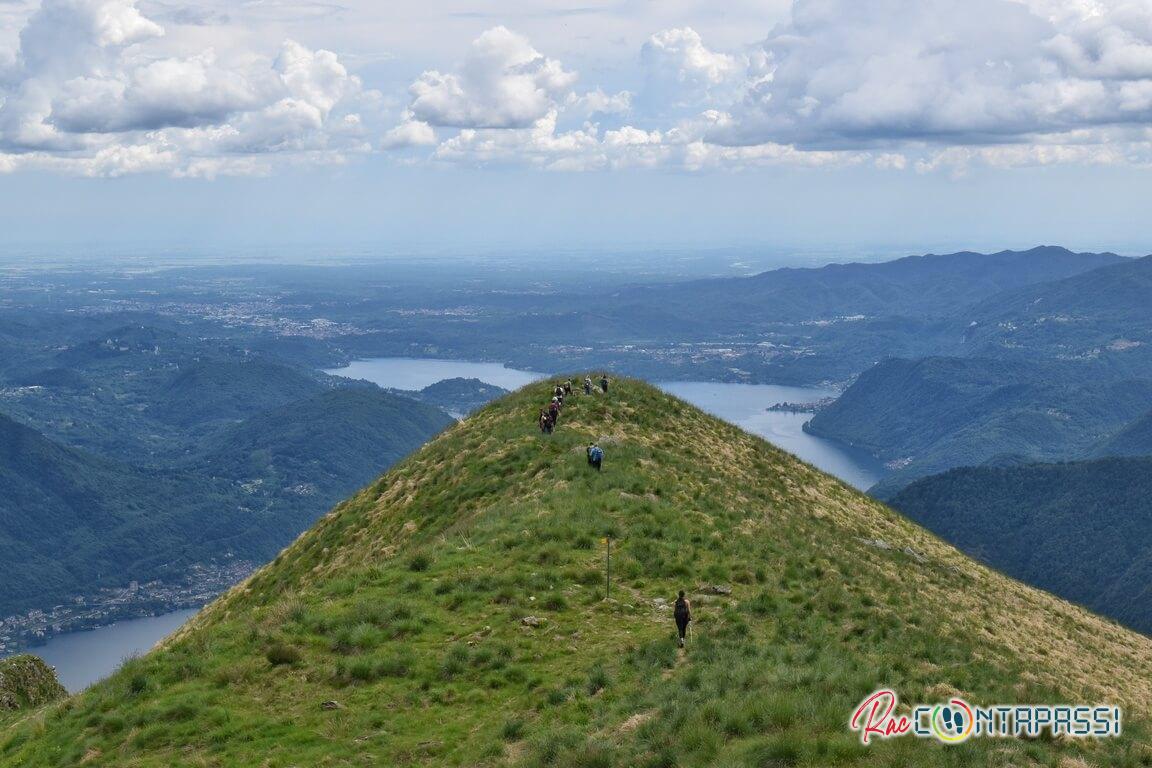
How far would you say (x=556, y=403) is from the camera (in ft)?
190

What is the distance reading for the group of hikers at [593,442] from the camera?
26172 millimetres

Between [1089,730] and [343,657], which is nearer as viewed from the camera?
[1089,730]

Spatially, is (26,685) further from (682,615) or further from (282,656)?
(682,615)

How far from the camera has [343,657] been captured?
26562 mm

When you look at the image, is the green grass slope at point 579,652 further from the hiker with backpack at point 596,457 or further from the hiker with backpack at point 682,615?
the hiker with backpack at point 596,457

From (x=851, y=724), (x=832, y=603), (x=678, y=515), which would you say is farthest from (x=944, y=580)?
(x=851, y=724)

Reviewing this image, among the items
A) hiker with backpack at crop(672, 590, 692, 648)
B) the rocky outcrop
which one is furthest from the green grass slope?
the rocky outcrop

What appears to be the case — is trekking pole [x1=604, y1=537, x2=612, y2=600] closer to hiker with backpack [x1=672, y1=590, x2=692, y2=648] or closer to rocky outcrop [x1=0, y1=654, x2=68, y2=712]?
hiker with backpack [x1=672, y1=590, x2=692, y2=648]

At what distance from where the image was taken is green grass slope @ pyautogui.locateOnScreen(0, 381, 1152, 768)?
20.4 metres

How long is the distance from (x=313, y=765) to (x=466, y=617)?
8753mm

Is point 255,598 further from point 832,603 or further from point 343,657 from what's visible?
point 832,603

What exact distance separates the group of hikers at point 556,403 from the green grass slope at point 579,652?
525 cm

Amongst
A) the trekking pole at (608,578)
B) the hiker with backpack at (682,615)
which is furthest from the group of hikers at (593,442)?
the trekking pole at (608,578)

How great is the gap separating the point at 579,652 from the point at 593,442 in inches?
1034
